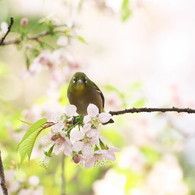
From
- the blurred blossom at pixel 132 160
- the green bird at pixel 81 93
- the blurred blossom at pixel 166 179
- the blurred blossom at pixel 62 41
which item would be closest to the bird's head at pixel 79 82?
the green bird at pixel 81 93

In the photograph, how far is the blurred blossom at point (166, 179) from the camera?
2484 millimetres

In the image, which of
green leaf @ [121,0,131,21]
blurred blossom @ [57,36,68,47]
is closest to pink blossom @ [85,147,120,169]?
blurred blossom @ [57,36,68,47]

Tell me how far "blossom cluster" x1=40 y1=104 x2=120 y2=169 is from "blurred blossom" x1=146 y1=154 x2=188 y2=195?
162 cm

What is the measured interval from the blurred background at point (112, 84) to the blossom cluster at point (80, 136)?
0.21 m

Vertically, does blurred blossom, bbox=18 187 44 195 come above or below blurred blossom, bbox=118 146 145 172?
above

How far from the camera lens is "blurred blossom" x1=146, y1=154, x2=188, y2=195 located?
248 cm

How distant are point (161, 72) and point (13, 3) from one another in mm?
1599

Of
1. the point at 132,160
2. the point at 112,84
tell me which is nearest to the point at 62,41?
the point at 132,160

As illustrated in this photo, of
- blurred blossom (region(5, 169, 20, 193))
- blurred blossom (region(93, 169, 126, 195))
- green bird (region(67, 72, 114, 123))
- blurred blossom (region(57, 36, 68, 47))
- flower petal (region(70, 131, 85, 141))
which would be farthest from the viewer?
blurred blossom (region(93, 169, 126, 195))

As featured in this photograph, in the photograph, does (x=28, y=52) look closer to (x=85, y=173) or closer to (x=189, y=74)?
(x=85, y=173)

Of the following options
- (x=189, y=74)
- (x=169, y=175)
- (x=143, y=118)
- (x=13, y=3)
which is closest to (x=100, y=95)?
(x=169, y=175)

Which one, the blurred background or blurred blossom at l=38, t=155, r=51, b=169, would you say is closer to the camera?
blurred blossom at l=38, t=155, r=51, b=169

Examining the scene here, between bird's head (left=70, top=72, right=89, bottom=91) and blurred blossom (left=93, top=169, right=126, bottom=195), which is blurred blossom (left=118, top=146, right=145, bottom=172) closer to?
blurred blossom (left=93, top=169, right=126, bottom=195)

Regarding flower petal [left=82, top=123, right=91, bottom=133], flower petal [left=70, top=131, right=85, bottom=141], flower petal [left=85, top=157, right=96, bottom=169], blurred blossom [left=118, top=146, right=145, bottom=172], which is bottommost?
blurred blossom [left=118, top=146, right=145, bottom=172]
